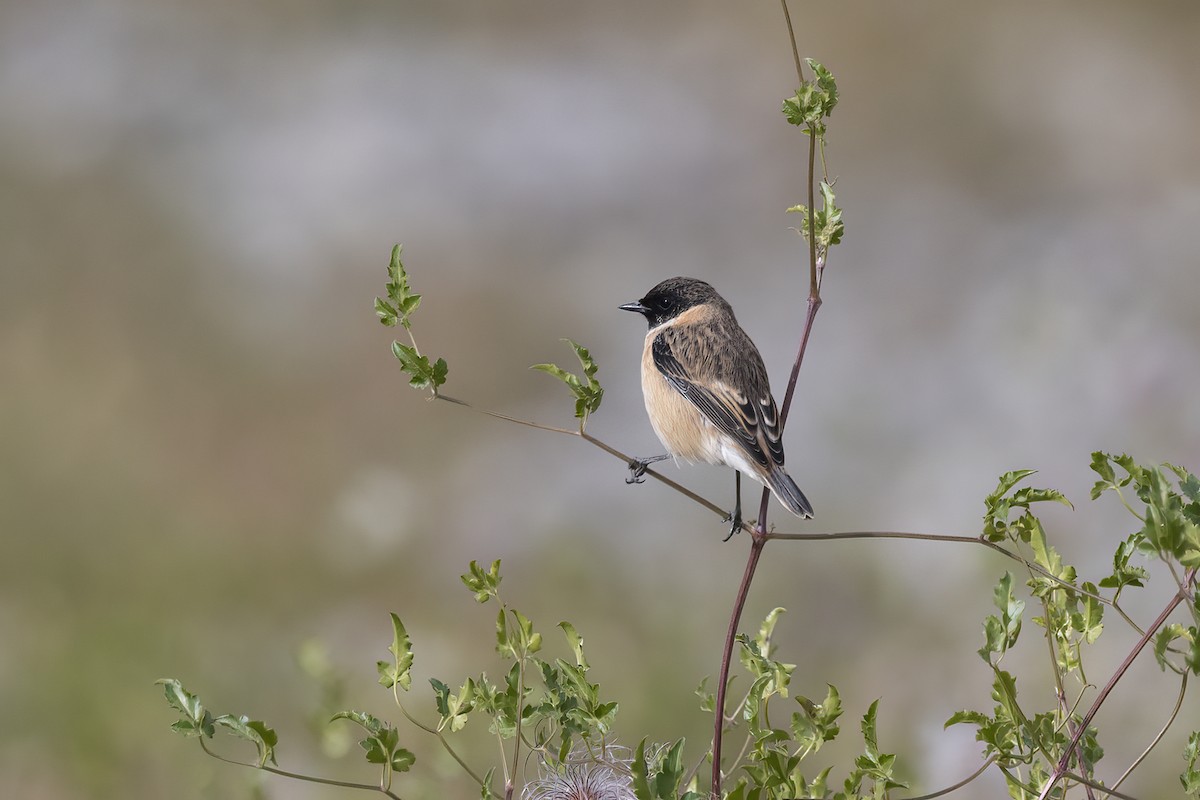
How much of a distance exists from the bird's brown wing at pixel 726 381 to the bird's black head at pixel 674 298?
0.34 feet

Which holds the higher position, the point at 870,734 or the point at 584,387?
the point at 584,387

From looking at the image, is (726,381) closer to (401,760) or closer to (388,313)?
(388,313)

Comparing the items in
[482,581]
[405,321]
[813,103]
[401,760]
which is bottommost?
[401,760]

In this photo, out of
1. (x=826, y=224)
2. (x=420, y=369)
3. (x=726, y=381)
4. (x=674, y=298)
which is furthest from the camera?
(x=674, y=298)

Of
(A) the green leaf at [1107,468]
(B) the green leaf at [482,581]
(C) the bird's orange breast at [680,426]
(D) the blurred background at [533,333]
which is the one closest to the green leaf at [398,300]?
(B) the green leaf at [482,581]

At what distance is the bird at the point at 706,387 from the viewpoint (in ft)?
12.0

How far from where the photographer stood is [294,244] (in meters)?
11.7

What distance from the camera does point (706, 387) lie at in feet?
12.8

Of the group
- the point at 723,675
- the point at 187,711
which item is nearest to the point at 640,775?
the point at 723,675

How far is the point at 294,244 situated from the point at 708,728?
7449 millimetres

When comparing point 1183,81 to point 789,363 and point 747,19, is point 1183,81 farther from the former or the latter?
point 789,363

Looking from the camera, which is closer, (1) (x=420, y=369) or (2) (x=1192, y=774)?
(2) (x=1192, y=774)

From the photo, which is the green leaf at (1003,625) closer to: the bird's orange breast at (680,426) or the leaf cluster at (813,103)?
the leaf cluster at (813,103)

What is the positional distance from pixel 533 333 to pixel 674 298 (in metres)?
6.11
